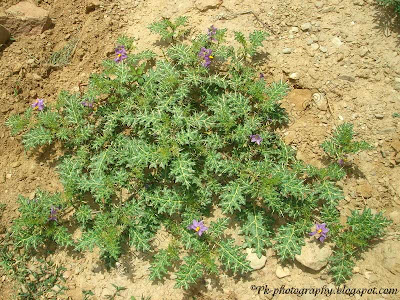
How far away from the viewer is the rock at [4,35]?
463 centimetres

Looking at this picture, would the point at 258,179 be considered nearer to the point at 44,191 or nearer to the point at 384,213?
the point at 384,213

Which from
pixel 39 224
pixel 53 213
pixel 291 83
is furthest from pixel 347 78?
pixel 39 224

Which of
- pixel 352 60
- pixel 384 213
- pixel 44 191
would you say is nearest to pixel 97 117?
pixel 44 191

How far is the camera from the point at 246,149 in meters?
3.84

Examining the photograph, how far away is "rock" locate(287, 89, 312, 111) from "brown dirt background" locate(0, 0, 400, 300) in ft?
0.04

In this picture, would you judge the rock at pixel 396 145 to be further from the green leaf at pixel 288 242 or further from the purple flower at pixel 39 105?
the purple flower at pixel 39 105

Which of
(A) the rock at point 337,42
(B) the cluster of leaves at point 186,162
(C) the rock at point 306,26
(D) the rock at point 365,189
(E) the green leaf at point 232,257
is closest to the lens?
(E) the green leaf at point 232,257

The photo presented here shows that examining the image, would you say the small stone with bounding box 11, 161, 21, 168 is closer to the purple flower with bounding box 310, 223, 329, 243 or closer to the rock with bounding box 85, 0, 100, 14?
the rock with bounding box 85, 0, 100, 14

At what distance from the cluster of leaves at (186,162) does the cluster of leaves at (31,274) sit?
33 centimetres

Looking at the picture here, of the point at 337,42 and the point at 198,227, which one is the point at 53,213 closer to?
the point at 198,227

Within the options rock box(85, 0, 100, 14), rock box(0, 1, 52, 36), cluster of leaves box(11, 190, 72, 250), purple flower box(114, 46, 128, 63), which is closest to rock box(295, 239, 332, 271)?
cluster of leaves box(11, 190, 72, 250)

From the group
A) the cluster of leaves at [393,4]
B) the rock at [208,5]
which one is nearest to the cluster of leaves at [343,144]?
the cluster of leaves at [393,4]

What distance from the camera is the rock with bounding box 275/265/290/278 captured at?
356 centimetres

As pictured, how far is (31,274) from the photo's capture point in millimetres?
3865
